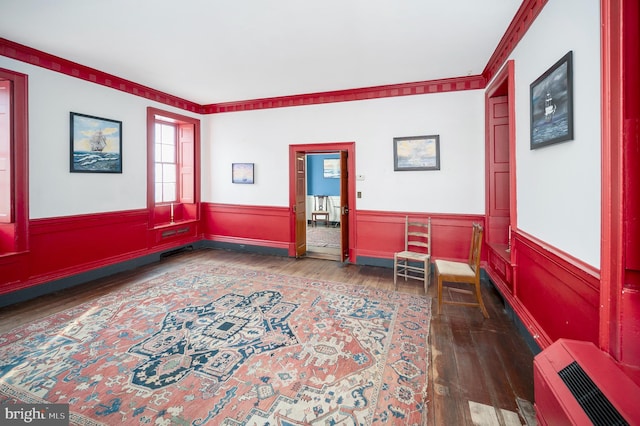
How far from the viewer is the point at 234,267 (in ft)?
17.8

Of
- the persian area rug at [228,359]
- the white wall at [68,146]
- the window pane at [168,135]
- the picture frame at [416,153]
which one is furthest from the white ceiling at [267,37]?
the persian area rug at [228,359]

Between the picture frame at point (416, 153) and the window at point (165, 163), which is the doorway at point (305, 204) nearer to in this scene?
the picture frame at point (416, 153)

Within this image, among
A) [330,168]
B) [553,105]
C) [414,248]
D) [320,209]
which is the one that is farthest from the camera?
[320,209]

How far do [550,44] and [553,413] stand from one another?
2715mm

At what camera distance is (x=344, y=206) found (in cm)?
580

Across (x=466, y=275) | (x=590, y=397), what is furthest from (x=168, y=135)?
(x=590, y=397)

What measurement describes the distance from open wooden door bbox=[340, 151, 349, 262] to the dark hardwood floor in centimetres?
61

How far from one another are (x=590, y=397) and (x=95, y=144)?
6.31 m

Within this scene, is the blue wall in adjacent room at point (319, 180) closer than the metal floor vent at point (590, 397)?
No

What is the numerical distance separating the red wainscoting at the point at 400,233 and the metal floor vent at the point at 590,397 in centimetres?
368

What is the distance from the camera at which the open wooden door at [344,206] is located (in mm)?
5711

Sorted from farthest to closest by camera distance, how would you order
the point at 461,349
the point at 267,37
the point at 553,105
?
the point at 267,37, the point at 461,349, the point at 553,105

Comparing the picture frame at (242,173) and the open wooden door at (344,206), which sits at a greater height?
the picture frame at (242,173)

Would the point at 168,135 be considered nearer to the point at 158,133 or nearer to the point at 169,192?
the point at 158,133
